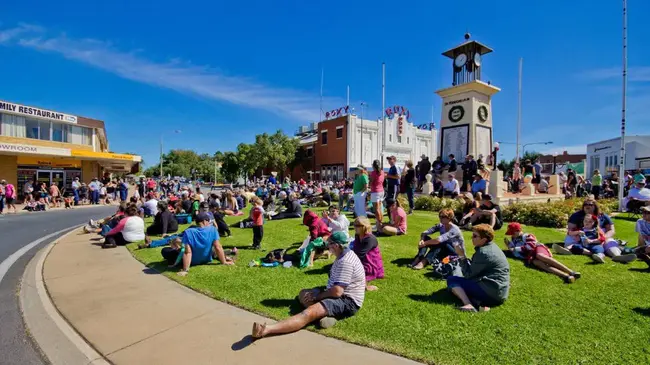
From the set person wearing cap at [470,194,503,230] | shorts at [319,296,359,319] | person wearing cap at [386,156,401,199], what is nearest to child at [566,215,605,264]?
person wearing cap at [470,194,503,230]

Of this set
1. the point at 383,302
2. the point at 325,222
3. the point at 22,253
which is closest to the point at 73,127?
the point at 22,253

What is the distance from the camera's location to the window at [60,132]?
27.8 metres

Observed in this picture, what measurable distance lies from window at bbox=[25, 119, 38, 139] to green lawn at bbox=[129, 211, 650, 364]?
28400 mm

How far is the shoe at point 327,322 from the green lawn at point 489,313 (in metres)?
0.07

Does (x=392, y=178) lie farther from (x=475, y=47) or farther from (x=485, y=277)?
(x=475, y=47)

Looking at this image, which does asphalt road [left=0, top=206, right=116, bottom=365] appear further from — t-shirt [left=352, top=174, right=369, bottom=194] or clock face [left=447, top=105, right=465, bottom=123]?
clock face [left=447, top=105, right=465, bottom=123]

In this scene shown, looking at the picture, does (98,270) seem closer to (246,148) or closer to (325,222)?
(325,222)

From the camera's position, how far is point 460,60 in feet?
67.2

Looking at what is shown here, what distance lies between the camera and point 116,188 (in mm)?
27359

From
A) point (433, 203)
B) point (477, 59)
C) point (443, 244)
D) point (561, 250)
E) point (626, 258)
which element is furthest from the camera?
point (477, 59)

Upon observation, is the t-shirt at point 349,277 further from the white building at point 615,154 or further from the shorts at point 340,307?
the white building at point 615,154

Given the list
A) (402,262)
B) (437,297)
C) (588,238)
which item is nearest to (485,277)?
(437,297)

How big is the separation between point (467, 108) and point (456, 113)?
70 cm

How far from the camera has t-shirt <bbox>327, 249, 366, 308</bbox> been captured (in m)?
4.21
